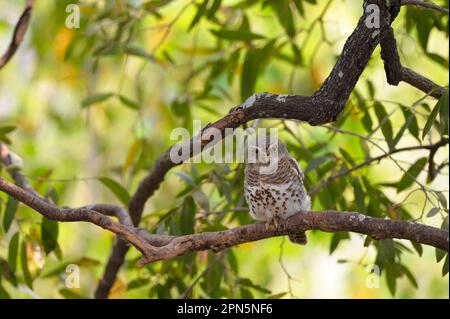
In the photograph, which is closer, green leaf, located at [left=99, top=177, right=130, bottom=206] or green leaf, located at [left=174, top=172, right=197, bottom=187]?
green leaf, located at [left=174, top=172, right=197, bottom=187]

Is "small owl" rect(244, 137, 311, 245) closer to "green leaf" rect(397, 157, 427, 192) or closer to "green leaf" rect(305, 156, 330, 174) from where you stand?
"green leaf" rect(305, 156, 330, 174)

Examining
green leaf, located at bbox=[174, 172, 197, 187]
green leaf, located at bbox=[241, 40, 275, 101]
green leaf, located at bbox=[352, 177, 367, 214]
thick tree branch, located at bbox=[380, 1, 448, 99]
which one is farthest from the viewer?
green leaf, located at bbox=[241, 40, 275, 101]

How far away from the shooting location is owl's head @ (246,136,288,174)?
11.6ft

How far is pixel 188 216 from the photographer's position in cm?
373

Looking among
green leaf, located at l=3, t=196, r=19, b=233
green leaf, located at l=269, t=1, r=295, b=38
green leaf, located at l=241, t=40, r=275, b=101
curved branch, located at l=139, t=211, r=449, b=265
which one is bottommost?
curved branch, located at l=139, t=211, r=449, b=265

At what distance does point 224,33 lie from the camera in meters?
4.18

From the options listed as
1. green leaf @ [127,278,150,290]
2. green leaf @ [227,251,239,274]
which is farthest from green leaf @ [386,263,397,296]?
green leaf @ [127,278,150,290]

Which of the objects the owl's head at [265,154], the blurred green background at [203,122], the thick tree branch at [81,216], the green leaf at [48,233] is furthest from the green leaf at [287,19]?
the thick tree branch at [81,216]

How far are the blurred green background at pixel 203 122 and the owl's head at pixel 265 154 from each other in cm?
20

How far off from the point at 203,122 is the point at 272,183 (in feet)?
9.46

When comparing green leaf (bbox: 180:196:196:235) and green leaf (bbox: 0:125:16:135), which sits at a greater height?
green leaf (bbox: 0:125:16:135)

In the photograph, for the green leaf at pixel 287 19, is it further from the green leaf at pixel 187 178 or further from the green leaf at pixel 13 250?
the green leaf at pixel 13 250

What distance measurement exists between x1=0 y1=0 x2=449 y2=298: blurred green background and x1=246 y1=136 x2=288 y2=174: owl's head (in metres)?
0.20

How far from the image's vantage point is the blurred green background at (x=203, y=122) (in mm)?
3922
